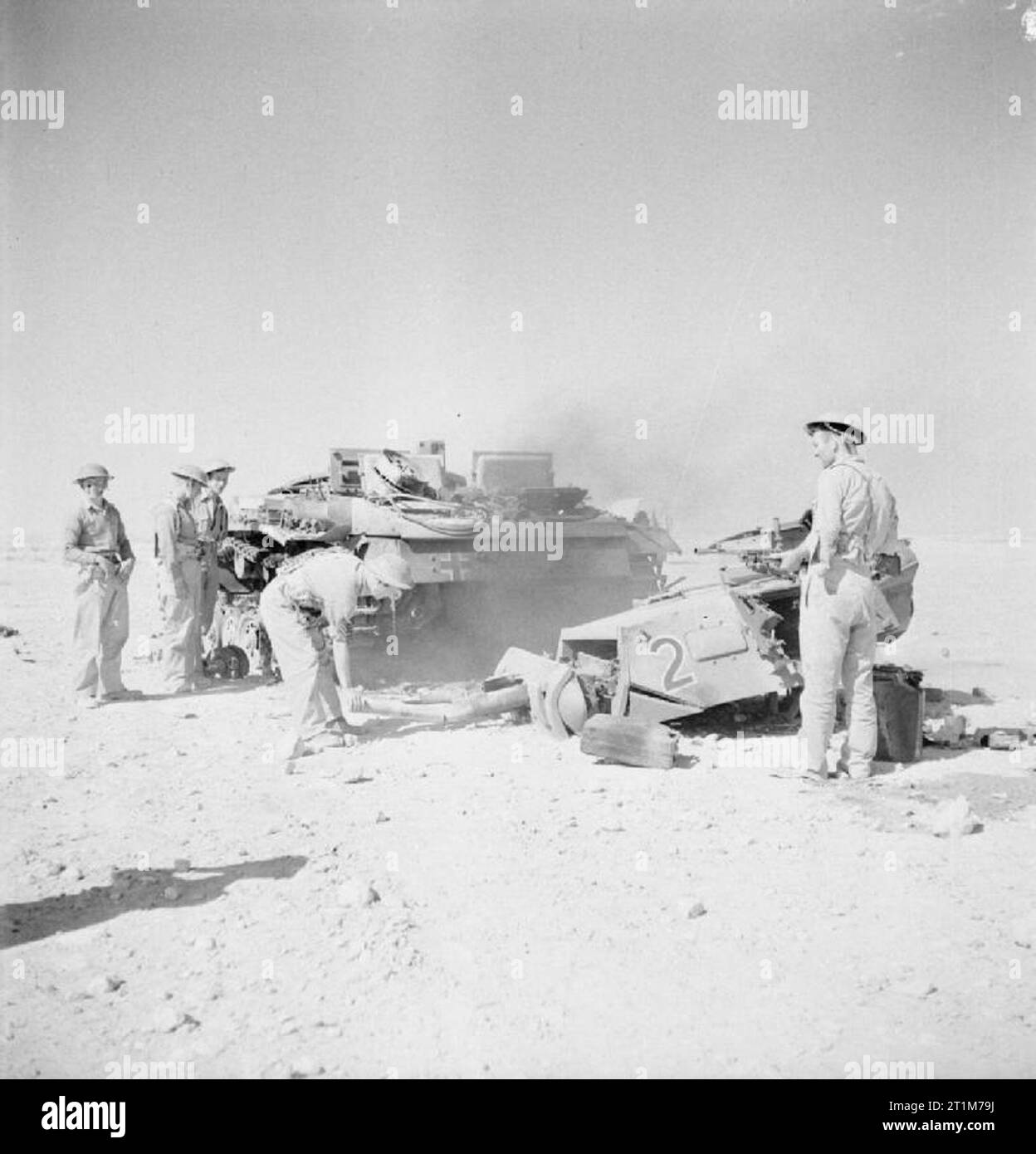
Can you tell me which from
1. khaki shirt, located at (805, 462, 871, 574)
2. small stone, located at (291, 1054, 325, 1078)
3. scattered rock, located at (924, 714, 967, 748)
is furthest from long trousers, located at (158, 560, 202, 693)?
small stone, located at (291, 1054, 325, 1078)

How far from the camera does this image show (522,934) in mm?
3963

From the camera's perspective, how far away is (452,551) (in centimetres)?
889

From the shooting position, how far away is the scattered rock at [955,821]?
5.06 m

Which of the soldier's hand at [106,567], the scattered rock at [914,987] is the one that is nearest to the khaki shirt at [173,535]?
the soldier's hand at [106,567]

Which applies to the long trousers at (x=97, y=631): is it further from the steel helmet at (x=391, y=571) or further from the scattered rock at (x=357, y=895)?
the scattered rock at (x=357, y=895)

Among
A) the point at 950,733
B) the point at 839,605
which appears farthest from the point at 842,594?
the point at 950,733

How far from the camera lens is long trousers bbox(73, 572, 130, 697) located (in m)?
8.92

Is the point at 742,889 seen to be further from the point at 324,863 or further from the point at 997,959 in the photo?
the point at 324,863

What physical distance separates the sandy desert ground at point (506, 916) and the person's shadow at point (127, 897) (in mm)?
14

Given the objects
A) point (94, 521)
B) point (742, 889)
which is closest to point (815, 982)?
point (742, 889)

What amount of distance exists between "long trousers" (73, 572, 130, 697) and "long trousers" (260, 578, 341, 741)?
92.8 inches

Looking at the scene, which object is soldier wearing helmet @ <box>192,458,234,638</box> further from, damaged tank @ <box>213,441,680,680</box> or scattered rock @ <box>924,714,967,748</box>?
scattered rock @ <box>924,714,967,748</box>

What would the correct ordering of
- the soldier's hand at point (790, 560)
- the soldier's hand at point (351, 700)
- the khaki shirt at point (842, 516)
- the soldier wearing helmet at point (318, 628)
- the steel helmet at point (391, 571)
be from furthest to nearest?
the soldier's hand at point (351, 700)
the soldier wearing helmet at point (318, 628)
the steel helmet at point (391, 571)
the soldier's hand at point (790, 560)
the khaki shirt at point (842, 516)

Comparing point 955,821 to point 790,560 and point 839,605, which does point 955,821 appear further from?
point 790,560
